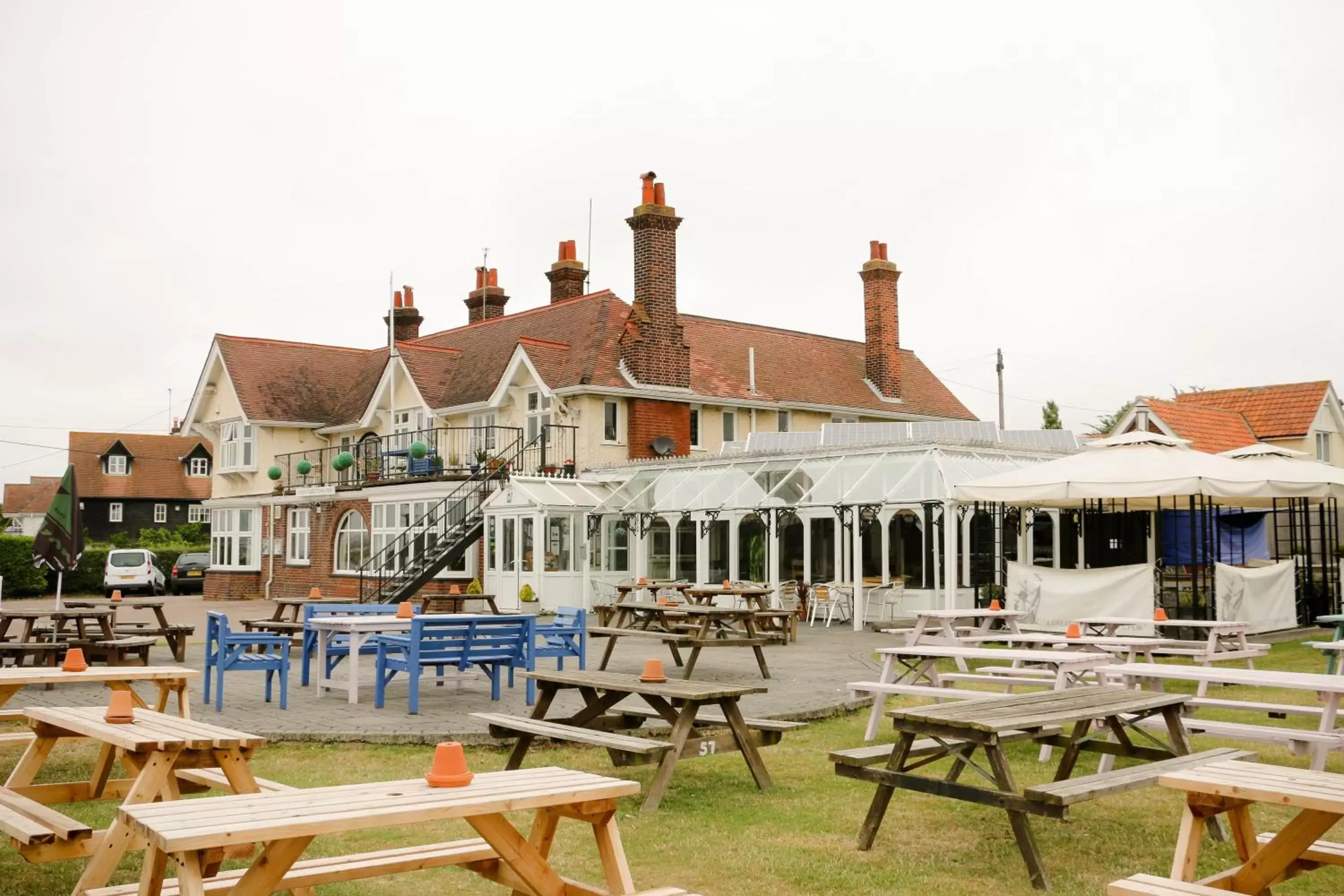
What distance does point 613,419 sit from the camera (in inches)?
1109

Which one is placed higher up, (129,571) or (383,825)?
(383,825)

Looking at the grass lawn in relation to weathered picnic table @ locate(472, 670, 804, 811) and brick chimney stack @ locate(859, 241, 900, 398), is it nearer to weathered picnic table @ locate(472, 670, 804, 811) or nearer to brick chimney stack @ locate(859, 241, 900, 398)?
weathered picnic table @ locate(472, 670, 804, 811)

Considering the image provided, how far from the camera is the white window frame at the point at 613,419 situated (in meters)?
27.9

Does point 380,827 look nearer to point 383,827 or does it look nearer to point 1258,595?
point 383,827

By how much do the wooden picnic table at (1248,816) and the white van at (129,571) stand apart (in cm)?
3592

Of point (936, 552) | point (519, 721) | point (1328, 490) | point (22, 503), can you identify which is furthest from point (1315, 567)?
point (22, 503)

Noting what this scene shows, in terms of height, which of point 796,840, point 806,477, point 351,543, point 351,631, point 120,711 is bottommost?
point 796,840

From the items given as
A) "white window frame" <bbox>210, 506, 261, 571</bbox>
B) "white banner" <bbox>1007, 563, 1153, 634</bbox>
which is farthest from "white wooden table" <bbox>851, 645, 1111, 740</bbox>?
"white window frame" <bbox>210, 506, 261, 571</bbox>

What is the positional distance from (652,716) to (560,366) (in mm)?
21106

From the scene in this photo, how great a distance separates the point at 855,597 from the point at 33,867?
15941 mm

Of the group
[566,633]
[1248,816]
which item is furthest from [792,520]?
[1248,816]

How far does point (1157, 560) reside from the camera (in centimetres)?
2200

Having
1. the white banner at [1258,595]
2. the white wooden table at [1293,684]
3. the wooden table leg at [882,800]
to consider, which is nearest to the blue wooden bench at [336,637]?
the wooden table leg at [882,800]

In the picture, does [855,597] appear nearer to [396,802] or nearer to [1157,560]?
[1157,560]
